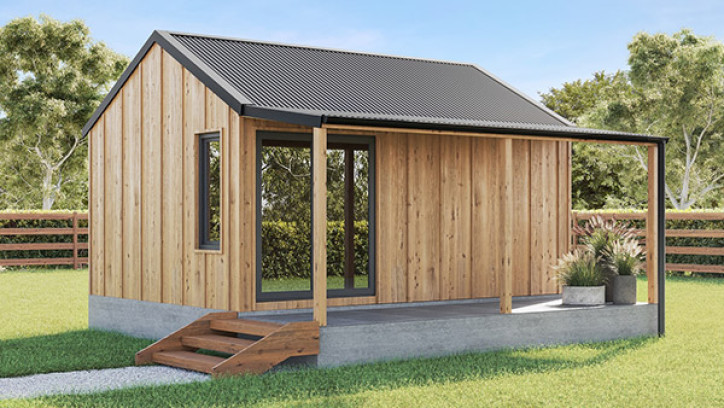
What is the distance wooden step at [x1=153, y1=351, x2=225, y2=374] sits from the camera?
8412 mm

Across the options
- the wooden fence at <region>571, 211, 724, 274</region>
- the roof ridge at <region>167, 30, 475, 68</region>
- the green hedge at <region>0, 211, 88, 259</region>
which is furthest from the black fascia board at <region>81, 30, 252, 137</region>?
the wooden fence at <region>571, 211, 724, 274</region>

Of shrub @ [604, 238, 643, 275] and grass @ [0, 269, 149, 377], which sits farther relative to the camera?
shrub @ [604, 238, 643, 275]

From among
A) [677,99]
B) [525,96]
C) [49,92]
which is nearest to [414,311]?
[525,96]

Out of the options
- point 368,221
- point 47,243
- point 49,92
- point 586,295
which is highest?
point 49,92

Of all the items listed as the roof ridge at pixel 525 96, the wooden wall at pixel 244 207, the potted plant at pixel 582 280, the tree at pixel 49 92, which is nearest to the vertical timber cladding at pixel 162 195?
the wooden wall at pixel 244 207

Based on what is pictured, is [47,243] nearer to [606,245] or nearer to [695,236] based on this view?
[695,236]

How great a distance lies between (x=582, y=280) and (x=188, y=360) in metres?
4.80

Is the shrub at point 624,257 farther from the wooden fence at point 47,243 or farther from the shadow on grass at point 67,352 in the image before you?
the wooden fence at point 47,243

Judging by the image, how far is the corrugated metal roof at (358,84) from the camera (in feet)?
33.3

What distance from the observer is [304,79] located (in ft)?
35.8

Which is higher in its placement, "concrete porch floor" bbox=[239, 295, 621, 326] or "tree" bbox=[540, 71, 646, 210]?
"tree" bbox=[540, 71, 646, 210]

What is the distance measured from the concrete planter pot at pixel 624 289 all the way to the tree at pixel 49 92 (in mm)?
22753

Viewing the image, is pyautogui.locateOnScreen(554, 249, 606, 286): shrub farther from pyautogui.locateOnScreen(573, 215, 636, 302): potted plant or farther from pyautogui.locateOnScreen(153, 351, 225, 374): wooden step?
pyautogui.locateOnScreen(153, 351, 225, 374): wooden step

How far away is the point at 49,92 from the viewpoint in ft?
98.4
